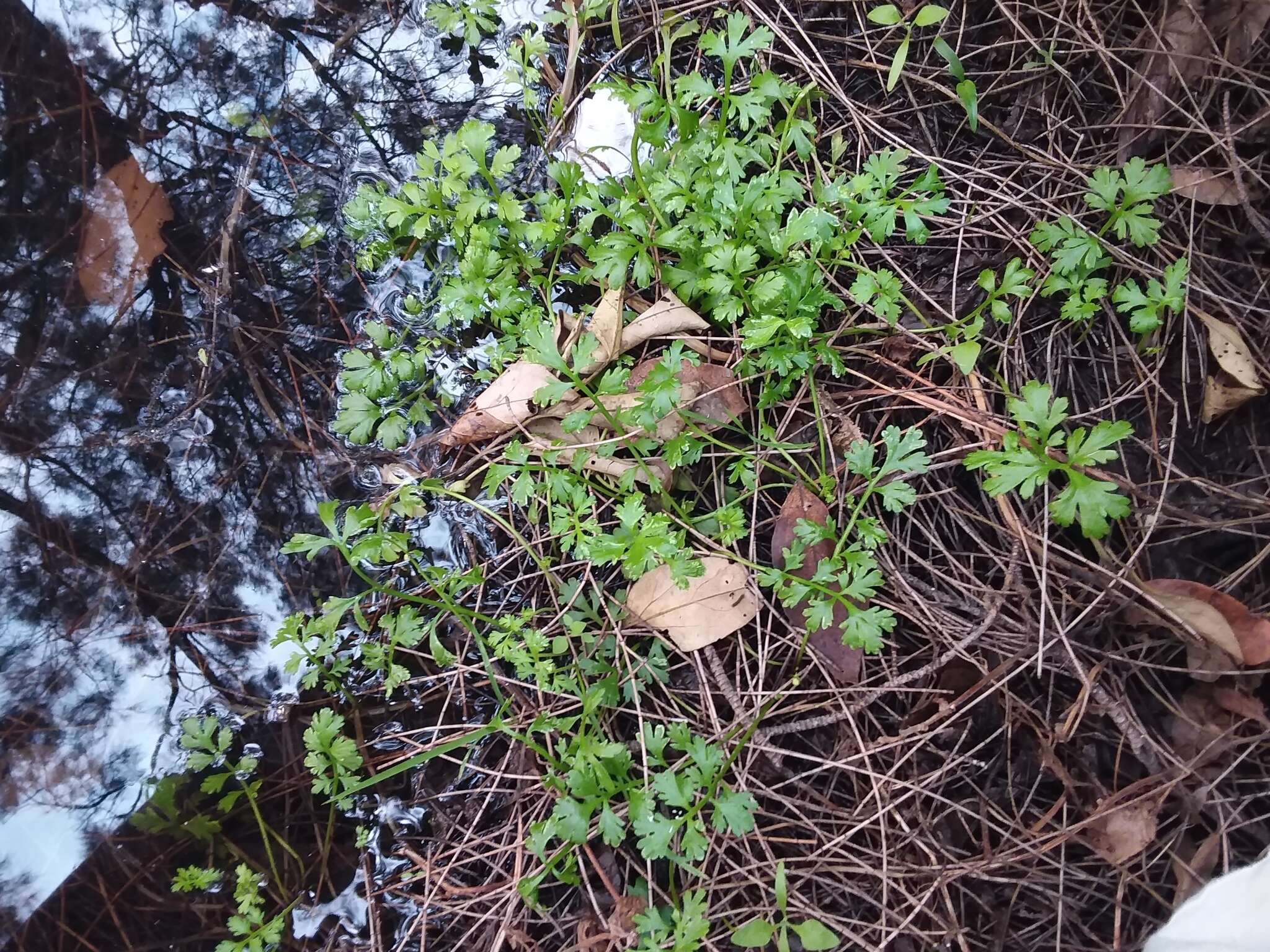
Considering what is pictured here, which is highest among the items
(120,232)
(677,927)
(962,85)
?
(120,232)

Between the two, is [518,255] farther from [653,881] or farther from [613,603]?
[653,881]

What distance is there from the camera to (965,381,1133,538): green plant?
2.01m

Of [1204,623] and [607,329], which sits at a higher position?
[607,329]

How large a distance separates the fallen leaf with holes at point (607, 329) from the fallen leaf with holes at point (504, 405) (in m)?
0.16

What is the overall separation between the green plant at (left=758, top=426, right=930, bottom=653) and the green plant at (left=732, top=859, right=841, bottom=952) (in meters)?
0.67

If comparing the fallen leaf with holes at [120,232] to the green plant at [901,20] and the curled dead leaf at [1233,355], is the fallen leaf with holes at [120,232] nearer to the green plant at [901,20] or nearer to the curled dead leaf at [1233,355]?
the green plant at [901,20]

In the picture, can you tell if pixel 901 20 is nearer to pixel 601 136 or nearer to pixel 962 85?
pixel 962 85

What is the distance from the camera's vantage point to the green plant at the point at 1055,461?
6.61ft

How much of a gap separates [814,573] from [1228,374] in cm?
134

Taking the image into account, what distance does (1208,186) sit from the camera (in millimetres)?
2377

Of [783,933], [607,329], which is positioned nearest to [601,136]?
[607,329]

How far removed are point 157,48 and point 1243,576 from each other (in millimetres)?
4008

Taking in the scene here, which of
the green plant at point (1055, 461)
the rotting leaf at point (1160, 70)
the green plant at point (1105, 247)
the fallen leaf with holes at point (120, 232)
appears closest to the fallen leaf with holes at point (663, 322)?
the green plant at point (1055, 461)

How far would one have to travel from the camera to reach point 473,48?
110 inches
